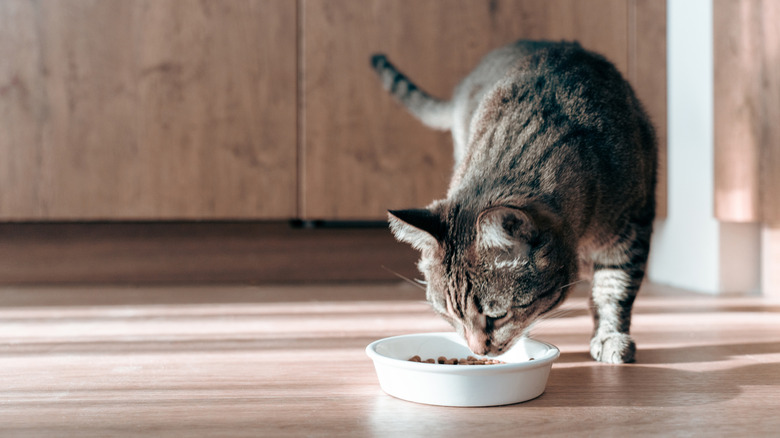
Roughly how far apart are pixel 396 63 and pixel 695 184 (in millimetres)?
995

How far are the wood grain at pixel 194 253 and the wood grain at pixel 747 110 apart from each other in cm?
102

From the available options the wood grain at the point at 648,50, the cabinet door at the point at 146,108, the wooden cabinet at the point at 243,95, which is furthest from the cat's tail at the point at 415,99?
the wood grain at the point at 648,50

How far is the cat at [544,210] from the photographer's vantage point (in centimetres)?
95

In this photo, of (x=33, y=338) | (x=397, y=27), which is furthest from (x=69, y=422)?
(x=397, y=27)

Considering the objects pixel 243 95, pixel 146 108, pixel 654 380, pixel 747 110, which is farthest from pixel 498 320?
pixel 146 108

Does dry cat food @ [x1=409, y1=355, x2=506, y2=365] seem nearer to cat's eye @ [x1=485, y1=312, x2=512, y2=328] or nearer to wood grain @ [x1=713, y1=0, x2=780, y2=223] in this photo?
cat's eye @ [x1=485, y1=312, x2=512, y2=328]

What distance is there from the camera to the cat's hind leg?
1211 mm

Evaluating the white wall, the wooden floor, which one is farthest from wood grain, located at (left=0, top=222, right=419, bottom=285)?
the white wall

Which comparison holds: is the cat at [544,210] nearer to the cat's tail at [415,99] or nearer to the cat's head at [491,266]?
the cat's head at [491,266]

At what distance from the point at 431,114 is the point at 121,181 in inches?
38.0

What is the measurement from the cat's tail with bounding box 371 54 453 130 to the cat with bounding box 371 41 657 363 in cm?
48

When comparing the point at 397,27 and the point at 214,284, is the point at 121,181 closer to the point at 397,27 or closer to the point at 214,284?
the point at 214,284

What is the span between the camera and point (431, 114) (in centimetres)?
193

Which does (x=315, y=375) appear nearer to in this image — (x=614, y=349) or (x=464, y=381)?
(x=464, y=381)
